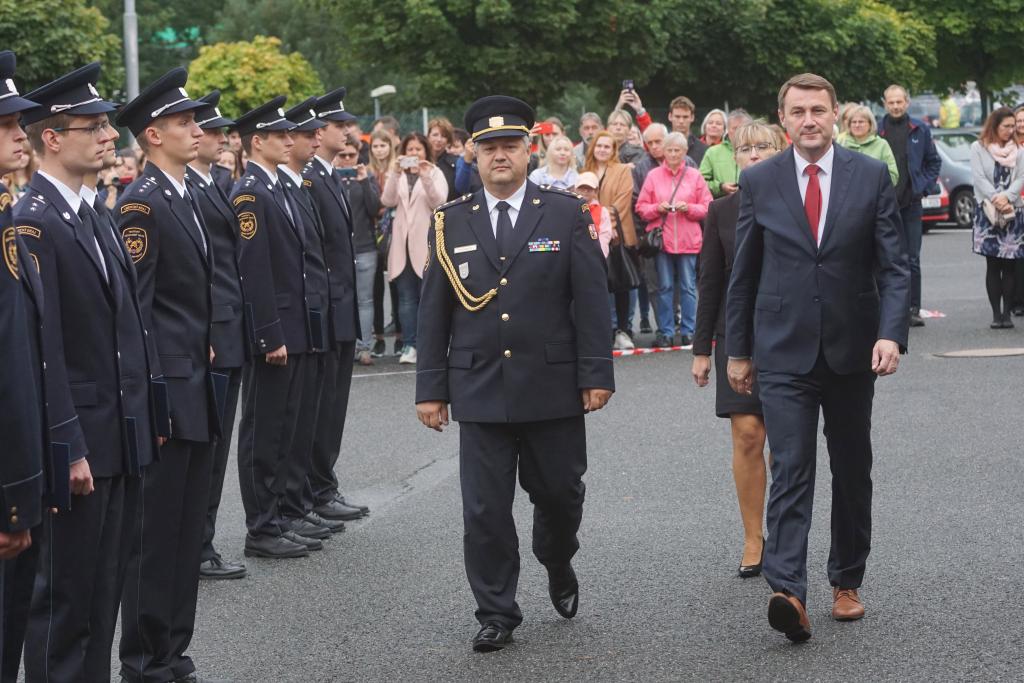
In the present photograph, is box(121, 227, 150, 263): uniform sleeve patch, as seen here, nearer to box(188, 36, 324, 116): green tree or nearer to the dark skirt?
the dark skirt

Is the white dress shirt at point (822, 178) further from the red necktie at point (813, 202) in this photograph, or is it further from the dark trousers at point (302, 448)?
the dark trousers at point (302, 448)

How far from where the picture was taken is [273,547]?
27.0 feet

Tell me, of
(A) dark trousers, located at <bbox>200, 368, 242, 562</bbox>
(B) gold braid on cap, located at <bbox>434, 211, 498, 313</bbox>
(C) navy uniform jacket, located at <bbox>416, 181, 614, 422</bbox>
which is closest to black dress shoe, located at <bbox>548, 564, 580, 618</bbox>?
(C) navy uniform jacket, located at <bbox>416, 181, 614, 422</bbox>

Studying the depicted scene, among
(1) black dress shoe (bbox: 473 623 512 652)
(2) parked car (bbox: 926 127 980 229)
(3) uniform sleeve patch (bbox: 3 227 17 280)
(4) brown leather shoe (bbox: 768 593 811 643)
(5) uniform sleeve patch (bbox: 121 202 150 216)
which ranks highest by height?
(3) uniform sleeve patch (bbox: 3 227 17 280)

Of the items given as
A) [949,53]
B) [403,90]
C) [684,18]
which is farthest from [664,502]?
[403,90]

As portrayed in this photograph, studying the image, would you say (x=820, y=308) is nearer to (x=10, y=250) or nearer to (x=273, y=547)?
(x=273, y=547)

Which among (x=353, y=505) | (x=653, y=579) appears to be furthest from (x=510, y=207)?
(x=353, y=505)

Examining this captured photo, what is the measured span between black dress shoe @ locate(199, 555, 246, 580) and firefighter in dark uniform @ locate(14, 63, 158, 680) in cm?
243

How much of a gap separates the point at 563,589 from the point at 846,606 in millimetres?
1137

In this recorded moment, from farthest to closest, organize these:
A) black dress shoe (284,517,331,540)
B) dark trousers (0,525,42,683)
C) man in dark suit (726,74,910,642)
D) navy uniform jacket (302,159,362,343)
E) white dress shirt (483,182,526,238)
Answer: navy uniform jacket (302,159,362,343), black dress shoe (284,517,331,540), white dress shirt (483,182,526,238), man in dark suit (726,74,910,642), dark trousers (0,525,42,683)

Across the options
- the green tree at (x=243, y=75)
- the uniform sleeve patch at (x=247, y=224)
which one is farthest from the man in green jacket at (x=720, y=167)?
the green tree at (x=243, y=75)

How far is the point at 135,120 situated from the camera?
6.57 m

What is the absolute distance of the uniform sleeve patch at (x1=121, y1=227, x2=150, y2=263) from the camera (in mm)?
6410

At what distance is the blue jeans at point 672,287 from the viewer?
1554 cm
